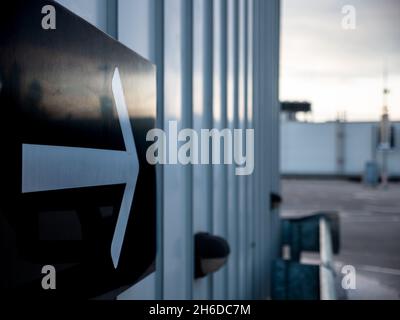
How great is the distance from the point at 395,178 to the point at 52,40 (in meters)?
25.4

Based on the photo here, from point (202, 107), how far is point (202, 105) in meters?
0.01

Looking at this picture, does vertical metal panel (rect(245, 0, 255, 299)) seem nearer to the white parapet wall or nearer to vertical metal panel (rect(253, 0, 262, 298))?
vertical metal panel (rect(253, 0, 262, 298))

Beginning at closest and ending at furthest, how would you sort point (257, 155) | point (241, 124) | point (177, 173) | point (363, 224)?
A: point (177, 173) < point (241, 124) < point (257, 155) < point (363, 224)

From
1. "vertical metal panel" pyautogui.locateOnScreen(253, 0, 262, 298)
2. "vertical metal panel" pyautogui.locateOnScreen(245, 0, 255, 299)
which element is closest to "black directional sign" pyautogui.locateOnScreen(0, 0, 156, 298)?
"vertical metal panel" pyautogui.locateOnScreen(245, 0, 255, 299)

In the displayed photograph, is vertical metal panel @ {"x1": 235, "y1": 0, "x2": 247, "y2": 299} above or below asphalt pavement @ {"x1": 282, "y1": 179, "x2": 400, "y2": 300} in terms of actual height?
above

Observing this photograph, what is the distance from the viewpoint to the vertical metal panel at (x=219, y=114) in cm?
261

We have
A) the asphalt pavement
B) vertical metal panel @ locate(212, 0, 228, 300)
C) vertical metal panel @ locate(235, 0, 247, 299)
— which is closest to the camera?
vertical metal panel @ locate(212, 0, 228, 300)

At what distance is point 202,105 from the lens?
93.0 inches

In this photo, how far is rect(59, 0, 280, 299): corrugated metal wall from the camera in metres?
1.61

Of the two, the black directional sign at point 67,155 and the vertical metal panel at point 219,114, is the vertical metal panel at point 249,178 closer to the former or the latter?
the vertical metal panel at point 219,114

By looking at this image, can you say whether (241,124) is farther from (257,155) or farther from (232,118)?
(257,155)

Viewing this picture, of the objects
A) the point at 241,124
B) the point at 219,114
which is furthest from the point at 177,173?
the point at 241,124

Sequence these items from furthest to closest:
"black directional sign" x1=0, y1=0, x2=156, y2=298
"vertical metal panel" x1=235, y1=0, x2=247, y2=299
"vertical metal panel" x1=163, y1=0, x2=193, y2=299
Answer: "vertical metal panel" x1=235, y1=0, x2=247, y2=299 < "vertical metal panel" x1=163, y1=0, x2=193, y2=299 < "black directional sign" x1=0, y1=0, x2=156, y2=298
